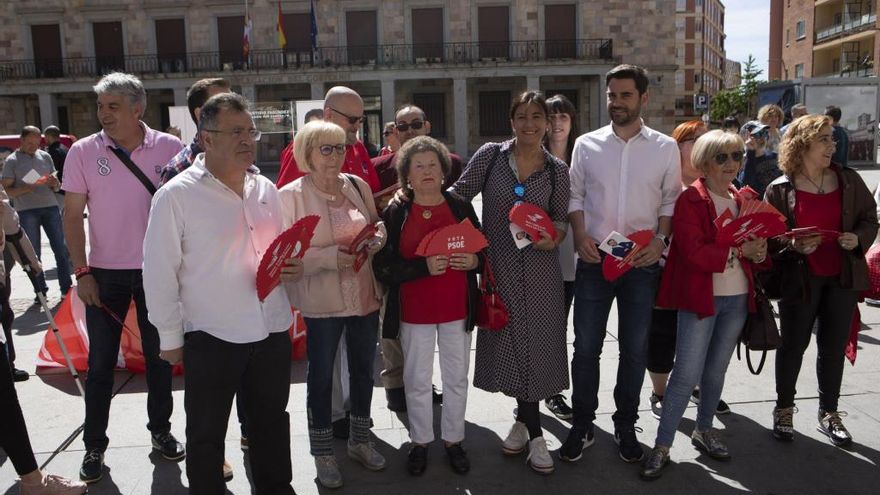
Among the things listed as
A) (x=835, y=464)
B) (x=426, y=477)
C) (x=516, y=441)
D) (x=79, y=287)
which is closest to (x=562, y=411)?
(x=516, y=441)

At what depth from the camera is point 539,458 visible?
11.2ft

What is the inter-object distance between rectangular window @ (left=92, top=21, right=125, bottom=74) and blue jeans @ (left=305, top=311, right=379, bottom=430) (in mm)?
30515

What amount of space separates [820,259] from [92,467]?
4140 millimetres

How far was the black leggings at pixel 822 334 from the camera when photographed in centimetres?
370

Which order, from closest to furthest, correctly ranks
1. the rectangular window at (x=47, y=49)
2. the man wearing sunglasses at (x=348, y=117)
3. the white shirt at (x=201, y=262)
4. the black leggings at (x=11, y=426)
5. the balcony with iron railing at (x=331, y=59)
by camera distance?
the white shirt at (x=201, y=262) < the black leggings at (x=11, y=426) < the man wearing sunglasses at (x=348, y=117) < the balcony with iron railing at (x=331, y=59) < the rectangular window at (x=47, y=49)

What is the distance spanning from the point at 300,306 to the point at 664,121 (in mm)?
28896

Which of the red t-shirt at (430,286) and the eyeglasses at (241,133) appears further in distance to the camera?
the red t-shirt at (430,286)

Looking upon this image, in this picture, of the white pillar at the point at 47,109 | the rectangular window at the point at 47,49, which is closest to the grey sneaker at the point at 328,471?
the white pillar at the point at 47,109

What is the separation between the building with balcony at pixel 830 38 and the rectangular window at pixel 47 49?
42554 millimetres

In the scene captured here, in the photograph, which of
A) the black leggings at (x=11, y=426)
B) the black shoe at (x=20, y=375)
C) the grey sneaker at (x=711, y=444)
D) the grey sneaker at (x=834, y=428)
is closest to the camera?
the black leggings at (x=11, y=426)

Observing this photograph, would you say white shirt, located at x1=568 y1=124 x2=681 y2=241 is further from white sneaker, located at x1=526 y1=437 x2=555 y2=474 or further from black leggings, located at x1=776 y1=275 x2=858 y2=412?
white sneaker, located at x1=526 y1=437 x2=555 y2=474

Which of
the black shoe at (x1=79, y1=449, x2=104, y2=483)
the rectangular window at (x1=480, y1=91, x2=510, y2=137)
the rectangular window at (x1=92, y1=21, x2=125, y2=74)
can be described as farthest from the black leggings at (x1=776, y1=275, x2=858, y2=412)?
the rectangular window at (x1=92, y1=21, x2=125, y2=74)

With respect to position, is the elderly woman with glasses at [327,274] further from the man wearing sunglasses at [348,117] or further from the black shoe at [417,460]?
the man wearing sunglasses at [348,117]

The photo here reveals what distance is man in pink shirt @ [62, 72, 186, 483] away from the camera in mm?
3344
